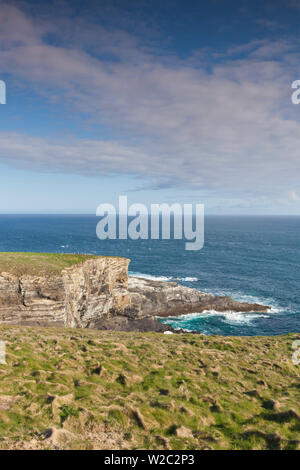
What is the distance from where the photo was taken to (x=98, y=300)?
59938 mm

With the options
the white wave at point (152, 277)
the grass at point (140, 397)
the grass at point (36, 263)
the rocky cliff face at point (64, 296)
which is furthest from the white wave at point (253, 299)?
the grass at point (140, 397)

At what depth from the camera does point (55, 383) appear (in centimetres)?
1448

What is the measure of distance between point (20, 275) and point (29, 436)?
39.4 m

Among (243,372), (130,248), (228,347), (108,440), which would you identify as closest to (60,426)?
(108,440)

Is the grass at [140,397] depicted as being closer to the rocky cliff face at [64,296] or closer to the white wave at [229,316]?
the rocky cliff face at [64,296]

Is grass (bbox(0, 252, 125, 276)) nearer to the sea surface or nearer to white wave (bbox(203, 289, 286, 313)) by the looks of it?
the sea surface

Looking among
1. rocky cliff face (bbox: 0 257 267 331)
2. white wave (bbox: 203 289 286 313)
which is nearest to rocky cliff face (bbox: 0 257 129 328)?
rocky cliff face (bbox: 0 257 267 331)

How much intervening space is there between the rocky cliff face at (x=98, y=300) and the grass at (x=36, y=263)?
1.10 meters

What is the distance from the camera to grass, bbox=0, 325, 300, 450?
10.7 meters

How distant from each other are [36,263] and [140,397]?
41.1 metres

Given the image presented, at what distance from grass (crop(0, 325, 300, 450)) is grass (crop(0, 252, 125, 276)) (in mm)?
25920

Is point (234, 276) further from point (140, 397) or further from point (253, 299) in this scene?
point (140, 397)
